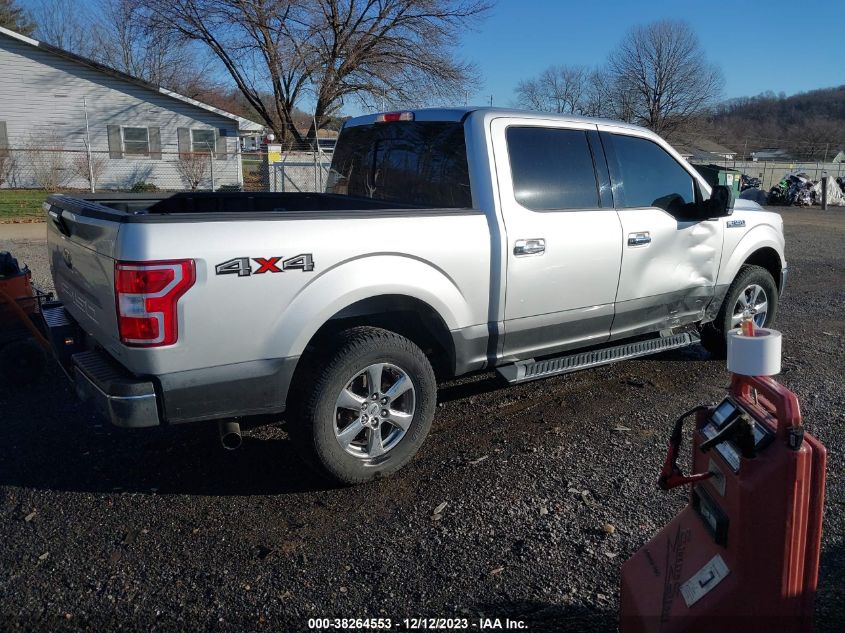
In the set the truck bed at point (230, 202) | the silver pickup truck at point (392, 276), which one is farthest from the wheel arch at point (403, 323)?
the truck bed at point (230, 202)

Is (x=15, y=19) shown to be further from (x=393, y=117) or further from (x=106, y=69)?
(x=393, y=117)

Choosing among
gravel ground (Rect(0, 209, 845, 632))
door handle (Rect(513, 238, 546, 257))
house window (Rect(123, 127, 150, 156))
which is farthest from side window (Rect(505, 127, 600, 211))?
house window (Rect(123, 127, 150, 156))

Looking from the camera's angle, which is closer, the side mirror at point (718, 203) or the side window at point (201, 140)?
the side mirror at point (718, 203)

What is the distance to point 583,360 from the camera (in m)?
4.69

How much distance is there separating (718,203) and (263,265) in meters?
3.49

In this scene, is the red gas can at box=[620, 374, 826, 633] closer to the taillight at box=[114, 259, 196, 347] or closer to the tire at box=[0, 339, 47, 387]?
the taillight at box=[114, 259, 196, 347]

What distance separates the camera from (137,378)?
127 inches

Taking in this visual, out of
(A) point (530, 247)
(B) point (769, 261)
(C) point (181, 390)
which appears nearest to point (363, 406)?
(C) point (181, 390)

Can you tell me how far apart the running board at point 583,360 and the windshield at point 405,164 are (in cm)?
105

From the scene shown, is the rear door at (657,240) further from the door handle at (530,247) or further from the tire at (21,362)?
the tire at (21,362)

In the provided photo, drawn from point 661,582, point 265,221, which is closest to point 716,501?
point 661,582

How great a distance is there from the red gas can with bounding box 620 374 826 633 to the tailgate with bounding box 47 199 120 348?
8.29 ft

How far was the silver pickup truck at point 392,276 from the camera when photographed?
10.5 feet

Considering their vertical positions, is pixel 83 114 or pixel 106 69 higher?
pixel 106 69
